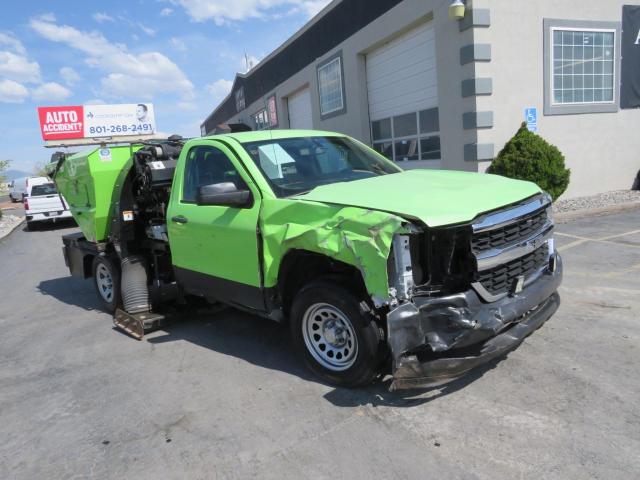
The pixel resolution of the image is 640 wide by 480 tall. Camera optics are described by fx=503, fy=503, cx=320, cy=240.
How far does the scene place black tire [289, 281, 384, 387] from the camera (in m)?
3.39

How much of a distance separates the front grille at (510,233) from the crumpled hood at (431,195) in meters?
0.15

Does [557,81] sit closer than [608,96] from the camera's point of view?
Yes

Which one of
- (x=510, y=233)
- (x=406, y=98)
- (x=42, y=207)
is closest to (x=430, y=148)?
(x=406, y=98)

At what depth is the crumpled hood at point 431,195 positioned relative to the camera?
3205 mm

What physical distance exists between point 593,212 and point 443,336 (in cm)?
842

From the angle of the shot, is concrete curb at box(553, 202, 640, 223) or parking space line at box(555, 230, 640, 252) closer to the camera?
parking space line at box(555, 230, 640, 252)

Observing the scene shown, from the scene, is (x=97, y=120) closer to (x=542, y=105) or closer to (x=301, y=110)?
(x=301, y=110)

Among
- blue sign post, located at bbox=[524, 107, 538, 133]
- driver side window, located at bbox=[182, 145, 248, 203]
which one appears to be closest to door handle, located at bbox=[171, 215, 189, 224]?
driver side window, located at bbox=[182, 145, 248, 203]

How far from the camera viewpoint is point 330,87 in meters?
17.5

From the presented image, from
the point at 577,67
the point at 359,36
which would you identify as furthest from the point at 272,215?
the point at 359,36

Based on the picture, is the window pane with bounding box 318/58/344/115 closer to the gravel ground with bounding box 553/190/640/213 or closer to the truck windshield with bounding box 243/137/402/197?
the gravel ground with bounding box 553/190/640/213

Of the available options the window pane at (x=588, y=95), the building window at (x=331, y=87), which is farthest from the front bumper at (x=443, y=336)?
the building window at (x=331, y=87)

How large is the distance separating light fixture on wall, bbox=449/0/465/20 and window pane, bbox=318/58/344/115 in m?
6.14

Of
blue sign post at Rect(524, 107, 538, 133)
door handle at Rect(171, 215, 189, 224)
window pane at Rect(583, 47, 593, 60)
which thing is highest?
window pane at Rect(583, 47, 593, 60)
